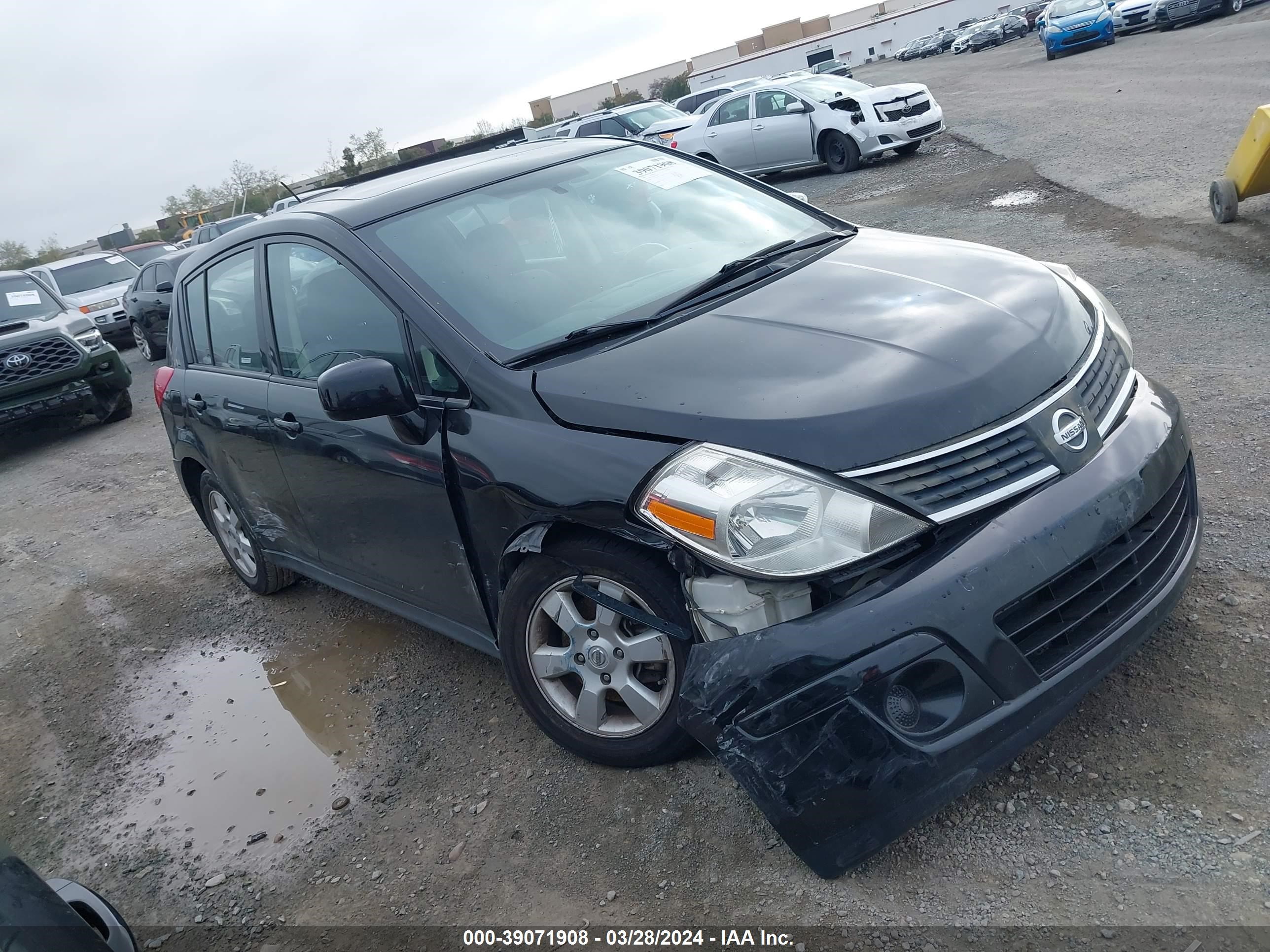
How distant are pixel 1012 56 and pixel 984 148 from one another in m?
24.5

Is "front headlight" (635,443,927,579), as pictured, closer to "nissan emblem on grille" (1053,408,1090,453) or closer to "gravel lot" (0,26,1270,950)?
"nissan emblem on grille" (1053,408,1090,453)

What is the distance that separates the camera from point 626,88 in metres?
94.2

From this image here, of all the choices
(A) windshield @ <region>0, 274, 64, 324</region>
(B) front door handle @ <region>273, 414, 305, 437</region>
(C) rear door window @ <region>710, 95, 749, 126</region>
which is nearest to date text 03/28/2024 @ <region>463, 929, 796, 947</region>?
(B) front door handle @ <region>273, 414, 305, 437</region>

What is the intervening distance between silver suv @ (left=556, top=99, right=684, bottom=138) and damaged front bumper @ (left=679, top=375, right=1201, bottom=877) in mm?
17209

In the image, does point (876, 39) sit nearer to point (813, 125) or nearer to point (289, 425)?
point (813, 125)

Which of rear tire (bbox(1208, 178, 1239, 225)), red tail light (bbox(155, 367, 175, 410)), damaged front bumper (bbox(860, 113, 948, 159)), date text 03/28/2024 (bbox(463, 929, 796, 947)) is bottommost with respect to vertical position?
date text 03/28/2024 (bbox(463, 929, 796, 947))

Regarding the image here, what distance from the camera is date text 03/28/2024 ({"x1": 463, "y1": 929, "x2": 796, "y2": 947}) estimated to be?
2420 millimetres

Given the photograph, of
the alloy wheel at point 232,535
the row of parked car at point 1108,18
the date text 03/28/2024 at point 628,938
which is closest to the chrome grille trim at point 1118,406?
the date text 03/28/2024 at point 628,938

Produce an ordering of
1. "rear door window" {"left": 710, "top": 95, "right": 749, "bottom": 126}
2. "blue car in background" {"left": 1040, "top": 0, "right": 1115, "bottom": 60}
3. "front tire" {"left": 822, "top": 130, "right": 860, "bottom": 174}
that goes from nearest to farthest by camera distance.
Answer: "front tire" {"left": 822, "top": 130, "right": 860, "bottom": 174}, "rear door window" {"left": 710, "top": 95, "right": 749, "bottom": 126}, "blue car in background" {"left": 1040, "top": 0, "right": 1115, "bottom": 60}

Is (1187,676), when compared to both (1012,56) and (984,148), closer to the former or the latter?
(984,148)

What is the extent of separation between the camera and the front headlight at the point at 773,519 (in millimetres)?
2371

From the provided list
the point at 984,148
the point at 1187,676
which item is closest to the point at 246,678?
the point at 1187,676

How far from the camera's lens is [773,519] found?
2.41 metres

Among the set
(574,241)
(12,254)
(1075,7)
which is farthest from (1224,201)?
(12,254)
